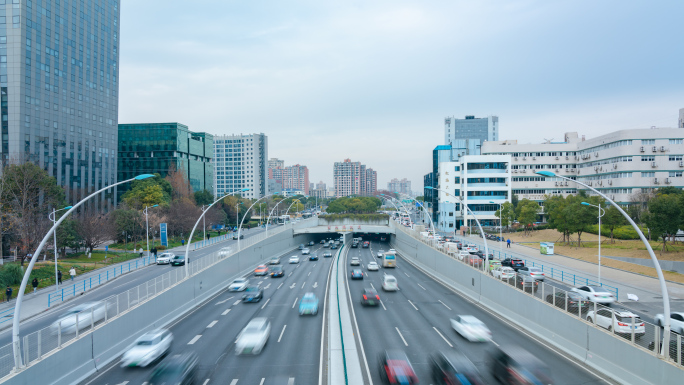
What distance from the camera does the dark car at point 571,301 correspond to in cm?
1812

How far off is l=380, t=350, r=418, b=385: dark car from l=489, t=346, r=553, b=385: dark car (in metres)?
3.15

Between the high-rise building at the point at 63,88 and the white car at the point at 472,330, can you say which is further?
the high-rise building at the point at 63,88

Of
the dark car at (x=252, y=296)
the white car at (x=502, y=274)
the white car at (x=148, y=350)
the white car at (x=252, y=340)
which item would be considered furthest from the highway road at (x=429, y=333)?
the white car at (x=148, y=350)

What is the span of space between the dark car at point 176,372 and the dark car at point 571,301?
55.6 ft

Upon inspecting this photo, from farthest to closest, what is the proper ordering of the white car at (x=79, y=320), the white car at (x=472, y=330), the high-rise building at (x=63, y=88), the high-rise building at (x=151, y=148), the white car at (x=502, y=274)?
1. the high-rise building at (x=151, y=148)
2. the high-rise building at (x=63, y=88)
3. the white car at (x=502, y=274)
4. the white car at (x=472, y=330)
5. the white car at (x=79, y=320)

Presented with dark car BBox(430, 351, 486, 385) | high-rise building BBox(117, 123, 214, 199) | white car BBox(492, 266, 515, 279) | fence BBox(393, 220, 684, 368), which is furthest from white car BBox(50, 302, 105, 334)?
high-rise building BBox(117, 123, 214, 199)

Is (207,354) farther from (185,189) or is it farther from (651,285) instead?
(185,189)

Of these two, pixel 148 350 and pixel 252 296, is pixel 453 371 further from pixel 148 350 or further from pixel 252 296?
pixel 252 296

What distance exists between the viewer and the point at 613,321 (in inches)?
619

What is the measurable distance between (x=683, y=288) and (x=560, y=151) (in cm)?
7171

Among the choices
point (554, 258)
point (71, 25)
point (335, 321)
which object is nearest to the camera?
point (335, 321)

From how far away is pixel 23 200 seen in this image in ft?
142

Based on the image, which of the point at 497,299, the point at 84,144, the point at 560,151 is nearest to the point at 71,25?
the point at 84,144

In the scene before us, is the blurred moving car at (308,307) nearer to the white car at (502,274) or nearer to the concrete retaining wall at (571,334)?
the concrete retaining wall at (571,334)
